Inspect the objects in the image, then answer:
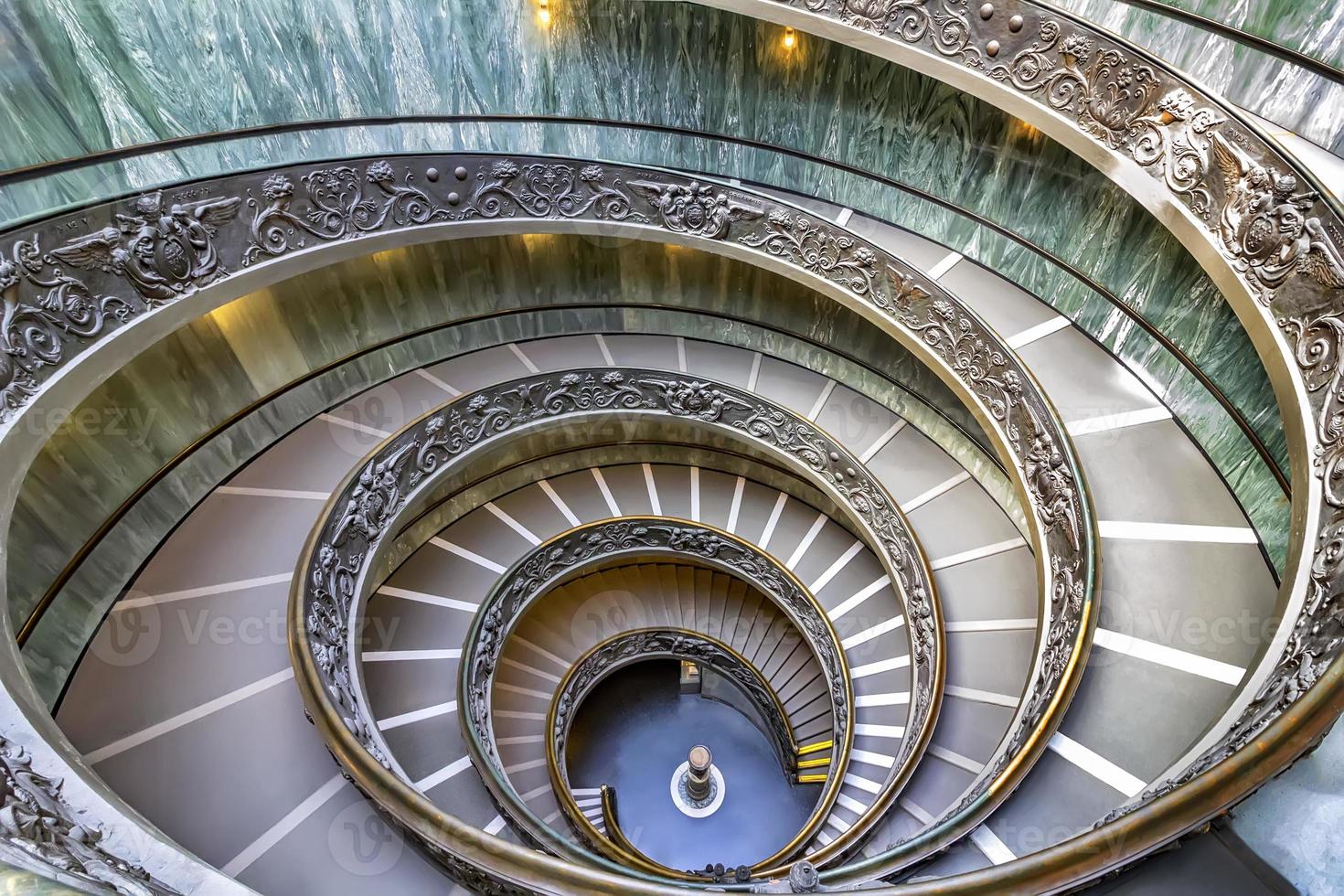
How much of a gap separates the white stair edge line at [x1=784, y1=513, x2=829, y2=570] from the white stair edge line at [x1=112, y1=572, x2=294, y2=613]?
6958mm

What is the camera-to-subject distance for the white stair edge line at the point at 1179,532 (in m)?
4.73

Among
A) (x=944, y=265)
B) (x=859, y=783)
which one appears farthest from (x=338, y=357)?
(x=859, y=783)

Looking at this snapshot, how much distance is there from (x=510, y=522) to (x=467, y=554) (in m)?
0.91

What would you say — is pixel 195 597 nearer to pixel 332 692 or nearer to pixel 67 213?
pixel 332 692

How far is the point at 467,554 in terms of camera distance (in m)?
8.70

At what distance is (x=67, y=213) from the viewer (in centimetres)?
457

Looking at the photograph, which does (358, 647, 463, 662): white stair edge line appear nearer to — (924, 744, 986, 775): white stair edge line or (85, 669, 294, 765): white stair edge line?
(85, 669, 294, 765): white stair edge line

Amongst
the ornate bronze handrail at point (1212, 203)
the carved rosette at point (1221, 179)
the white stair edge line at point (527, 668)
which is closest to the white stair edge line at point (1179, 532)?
the carved rosette at point (1221, 179)

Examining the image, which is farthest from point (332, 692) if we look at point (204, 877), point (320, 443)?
point (320, 443)

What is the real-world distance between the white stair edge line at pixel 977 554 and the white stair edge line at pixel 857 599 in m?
1.90

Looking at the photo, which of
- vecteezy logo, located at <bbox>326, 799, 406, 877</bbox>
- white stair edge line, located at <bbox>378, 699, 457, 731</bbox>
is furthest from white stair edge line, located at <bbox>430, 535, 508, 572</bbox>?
vecteezy logo, located at <bbox>326, 799, 406, 877</bbox>

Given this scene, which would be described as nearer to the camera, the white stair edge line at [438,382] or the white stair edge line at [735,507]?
the white stair edge line at [438,382]

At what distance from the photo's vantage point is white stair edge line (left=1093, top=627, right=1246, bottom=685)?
4.04 m

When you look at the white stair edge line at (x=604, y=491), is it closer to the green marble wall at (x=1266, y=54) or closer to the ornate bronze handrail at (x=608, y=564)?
the ornate bronze handrail at (x=608, y=564)
